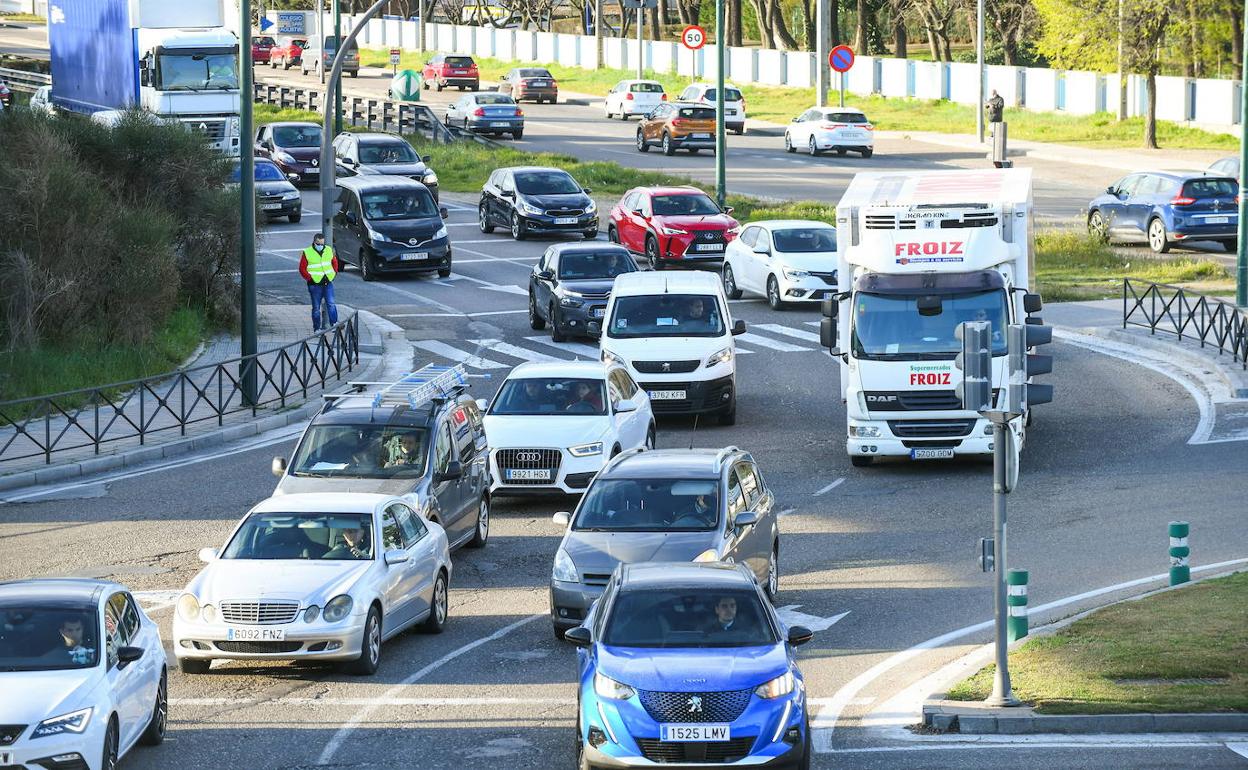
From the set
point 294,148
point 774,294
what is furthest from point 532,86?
point 774,294

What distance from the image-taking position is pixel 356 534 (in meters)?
15.0

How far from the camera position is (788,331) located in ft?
108

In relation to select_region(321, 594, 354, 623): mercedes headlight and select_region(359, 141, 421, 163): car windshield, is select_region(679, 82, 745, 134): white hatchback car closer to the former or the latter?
select_region(359, 141, 421, 163): car windshield

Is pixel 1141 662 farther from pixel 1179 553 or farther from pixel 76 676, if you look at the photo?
pixel 76 676

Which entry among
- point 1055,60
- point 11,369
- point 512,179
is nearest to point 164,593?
point 11,369

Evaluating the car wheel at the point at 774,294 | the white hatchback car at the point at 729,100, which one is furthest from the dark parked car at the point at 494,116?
the car wheel at the point at 774,294

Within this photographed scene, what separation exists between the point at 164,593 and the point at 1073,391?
1515 cm

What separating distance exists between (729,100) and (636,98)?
25.9 feet

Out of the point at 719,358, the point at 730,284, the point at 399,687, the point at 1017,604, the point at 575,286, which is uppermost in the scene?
the point at 575,286

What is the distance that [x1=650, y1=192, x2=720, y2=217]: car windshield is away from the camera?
38500mm

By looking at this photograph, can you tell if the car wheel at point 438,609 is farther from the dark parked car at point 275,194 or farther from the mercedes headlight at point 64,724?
the dark parked car at point 275,194

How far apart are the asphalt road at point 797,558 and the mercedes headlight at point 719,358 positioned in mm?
991

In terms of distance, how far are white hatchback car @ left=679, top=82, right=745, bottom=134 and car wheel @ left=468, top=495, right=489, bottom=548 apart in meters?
47.4

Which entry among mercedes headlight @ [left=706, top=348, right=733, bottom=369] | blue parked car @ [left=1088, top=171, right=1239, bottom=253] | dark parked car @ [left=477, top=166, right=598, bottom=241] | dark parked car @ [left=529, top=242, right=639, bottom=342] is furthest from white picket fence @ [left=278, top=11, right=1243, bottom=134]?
mercedes headlight @ [left=706, top=348, right=733, bottom=369]
